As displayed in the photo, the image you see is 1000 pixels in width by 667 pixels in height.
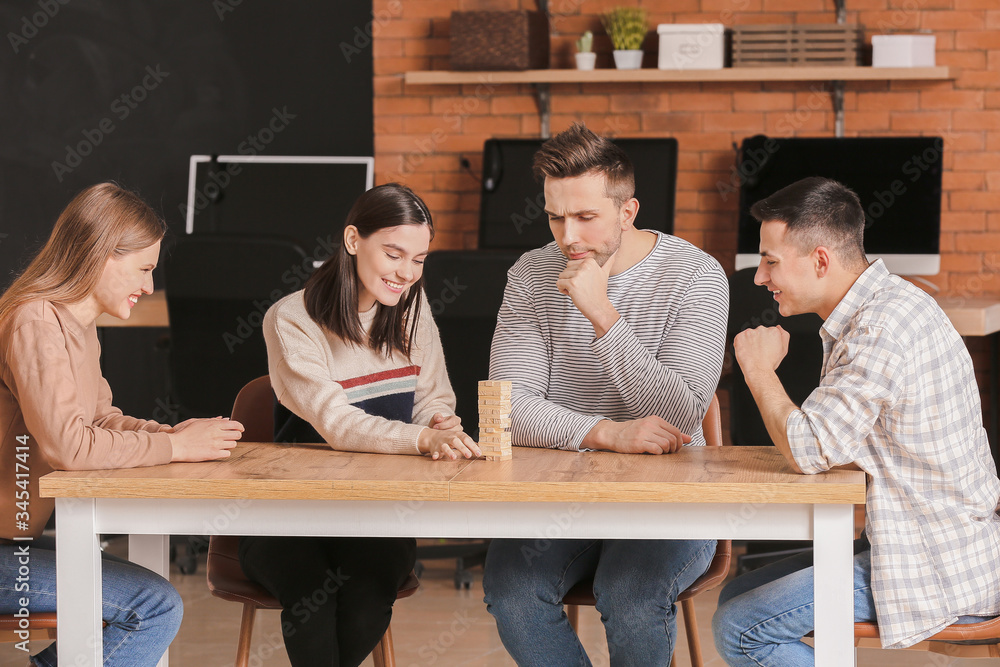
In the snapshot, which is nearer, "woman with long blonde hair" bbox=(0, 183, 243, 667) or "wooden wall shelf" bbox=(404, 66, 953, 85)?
"woman with long blonde hair" bbox=(0, 183, 243, 667)

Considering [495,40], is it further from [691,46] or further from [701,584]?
[701,584]

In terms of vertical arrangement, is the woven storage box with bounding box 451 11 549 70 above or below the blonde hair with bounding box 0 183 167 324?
above

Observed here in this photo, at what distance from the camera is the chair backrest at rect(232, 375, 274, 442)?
2133 millimetres

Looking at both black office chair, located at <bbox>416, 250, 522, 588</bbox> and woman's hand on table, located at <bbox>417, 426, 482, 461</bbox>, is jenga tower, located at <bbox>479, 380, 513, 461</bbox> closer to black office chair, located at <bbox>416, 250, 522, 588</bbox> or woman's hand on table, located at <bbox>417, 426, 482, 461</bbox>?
woman's hand on table, located at <bbox>417, 426, 482, 461</bbox>

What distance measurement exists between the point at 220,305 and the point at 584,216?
1.57 metres

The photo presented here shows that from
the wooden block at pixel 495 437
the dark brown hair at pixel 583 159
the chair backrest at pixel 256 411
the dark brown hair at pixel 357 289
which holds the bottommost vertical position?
the chair backrest at pixel 256 411

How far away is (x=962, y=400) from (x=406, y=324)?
0.97 metres

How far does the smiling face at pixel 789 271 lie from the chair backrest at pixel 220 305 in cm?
169

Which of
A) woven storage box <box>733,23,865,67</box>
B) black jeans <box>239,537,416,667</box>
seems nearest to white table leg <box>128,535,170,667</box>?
black jeans <box>239,537,416,667</box>

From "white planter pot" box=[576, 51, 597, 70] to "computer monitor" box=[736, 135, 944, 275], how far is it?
73 cm

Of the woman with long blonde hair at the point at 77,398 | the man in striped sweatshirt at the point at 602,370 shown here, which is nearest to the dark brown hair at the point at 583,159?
the man in striped sweatshirt at the point at 602,370

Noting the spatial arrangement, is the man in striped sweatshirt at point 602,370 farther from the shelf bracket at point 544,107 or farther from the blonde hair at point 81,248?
the shelf bracket at point 544,107

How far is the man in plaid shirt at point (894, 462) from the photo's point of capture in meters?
1.51

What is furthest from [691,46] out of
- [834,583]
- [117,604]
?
[117,604]
